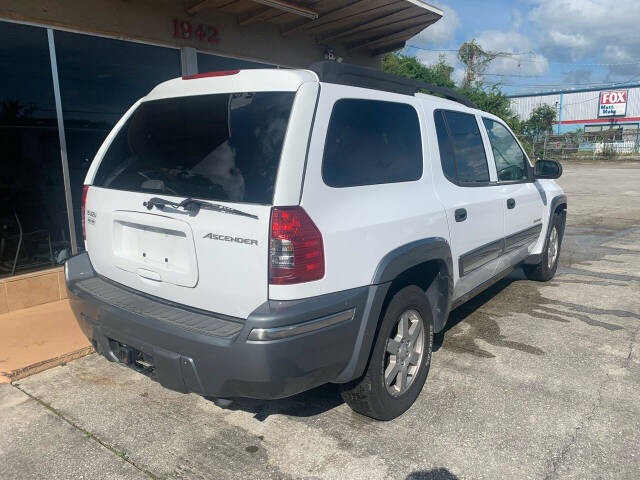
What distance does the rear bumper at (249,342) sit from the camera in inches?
87.0

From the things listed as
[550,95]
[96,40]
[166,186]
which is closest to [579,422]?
[166,186]

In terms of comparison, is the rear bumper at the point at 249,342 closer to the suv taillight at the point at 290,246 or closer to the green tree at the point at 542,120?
the suv taillight at the point at 290,246

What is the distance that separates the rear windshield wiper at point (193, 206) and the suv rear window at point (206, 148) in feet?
0.17

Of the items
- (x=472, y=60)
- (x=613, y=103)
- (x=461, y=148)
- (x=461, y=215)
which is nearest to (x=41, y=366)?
(x=461, y=215)

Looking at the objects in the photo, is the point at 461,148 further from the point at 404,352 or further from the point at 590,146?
the point at 590,146

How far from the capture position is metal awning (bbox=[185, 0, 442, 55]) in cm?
638

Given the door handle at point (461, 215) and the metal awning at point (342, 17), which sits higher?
the metal awning at point (342, 17)

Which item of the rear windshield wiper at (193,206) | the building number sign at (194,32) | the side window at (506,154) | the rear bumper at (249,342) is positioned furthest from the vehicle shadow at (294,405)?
the building number sign at (194,32)

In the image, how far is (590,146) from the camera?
4428cm

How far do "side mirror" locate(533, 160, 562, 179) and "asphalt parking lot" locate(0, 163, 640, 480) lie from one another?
1511 millimetres

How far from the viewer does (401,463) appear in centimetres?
262

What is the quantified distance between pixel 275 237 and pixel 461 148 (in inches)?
79.3

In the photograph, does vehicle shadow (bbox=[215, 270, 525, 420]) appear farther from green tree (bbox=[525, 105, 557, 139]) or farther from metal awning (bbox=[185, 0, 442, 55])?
green tree (bbox=[525, 105, 557, 139])

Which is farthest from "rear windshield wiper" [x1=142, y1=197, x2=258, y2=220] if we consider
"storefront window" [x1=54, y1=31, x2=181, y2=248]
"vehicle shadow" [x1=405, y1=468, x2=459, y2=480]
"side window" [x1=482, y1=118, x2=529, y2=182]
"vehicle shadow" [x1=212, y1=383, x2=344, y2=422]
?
"storefront window" [x1=54, y1=31, x2=181, y2=248]
